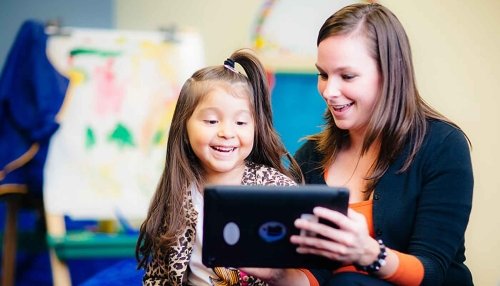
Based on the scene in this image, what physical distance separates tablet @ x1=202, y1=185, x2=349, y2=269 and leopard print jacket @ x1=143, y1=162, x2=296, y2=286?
7.3 inches

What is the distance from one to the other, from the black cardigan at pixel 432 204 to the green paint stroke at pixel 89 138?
108 cm

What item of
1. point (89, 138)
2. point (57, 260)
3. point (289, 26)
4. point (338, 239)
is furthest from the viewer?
point (289, 26)

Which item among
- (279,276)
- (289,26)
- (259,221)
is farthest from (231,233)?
(289,26)

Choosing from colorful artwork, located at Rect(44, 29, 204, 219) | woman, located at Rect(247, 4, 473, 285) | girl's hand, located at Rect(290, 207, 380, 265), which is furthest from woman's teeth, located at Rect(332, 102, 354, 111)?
colorful artwork, located at Rect(44, 29, 204, 219)

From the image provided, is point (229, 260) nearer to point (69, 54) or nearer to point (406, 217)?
point (406, 217)

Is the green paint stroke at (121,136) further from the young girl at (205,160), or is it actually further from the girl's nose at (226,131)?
the girl's nose at (226,131)

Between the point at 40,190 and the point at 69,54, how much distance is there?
418 millimetres

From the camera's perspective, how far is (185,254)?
119 centimetres

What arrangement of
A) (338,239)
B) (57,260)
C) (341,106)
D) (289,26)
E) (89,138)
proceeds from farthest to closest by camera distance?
(289,26) < (89,138) < (57,260) < (341,106) < (338,239)

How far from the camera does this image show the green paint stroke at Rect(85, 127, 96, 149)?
6.58 feet

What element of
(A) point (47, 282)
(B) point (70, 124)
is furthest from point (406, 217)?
(A) point (47, 282)

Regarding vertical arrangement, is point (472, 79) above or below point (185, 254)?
above

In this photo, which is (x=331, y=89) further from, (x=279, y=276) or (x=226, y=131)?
(x=279, y=276)

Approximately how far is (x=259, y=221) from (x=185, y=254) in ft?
0.86
